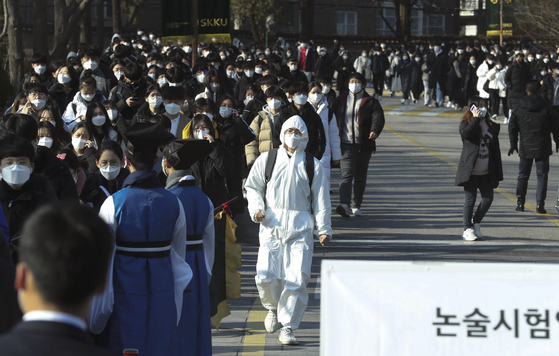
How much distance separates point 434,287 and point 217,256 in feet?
10.1

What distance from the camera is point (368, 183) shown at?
1339 cm

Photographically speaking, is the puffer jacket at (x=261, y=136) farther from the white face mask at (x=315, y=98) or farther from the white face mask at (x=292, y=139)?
the white face mask at (x=292, y=139)

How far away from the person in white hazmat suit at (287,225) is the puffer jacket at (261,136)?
3.35m

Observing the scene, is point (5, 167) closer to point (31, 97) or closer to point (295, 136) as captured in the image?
point (295, 136)

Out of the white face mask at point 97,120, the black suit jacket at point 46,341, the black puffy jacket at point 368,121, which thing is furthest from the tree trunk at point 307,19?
the black suit jacket at point 46,341

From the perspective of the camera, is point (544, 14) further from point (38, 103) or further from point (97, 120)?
point (97, 120)

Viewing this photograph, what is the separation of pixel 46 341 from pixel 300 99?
8032 mm

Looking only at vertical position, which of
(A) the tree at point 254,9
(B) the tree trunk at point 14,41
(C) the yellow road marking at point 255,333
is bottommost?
(C) the yellow road marking at point 255,333

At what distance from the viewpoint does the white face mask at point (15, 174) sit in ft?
15.9

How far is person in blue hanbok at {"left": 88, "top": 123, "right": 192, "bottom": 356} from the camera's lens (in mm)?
4281

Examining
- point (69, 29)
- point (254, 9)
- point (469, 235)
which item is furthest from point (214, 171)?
point (254, 9)

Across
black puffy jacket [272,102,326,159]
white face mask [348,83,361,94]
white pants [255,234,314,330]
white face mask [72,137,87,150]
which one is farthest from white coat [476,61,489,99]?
white pants [255,234,314,330]

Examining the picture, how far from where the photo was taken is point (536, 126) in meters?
11.1

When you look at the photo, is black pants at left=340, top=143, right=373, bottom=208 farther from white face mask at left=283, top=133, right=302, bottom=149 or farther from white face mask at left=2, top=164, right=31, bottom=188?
white face mask at left=2, top=164, right=31, bottom=188
